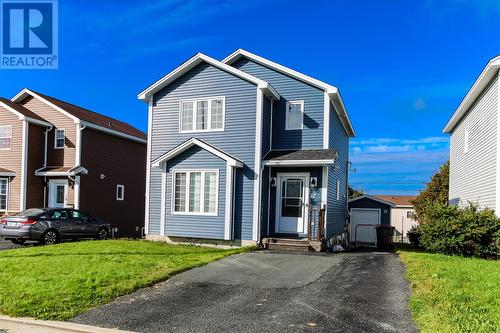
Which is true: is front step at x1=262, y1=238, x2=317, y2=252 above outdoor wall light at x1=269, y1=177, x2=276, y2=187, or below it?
below

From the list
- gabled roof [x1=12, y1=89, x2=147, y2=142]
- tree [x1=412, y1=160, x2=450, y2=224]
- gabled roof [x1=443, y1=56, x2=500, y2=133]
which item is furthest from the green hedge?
tree [x1=412, y1=160, x2=450, y2=224]

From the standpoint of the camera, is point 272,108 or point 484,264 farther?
point 272,108

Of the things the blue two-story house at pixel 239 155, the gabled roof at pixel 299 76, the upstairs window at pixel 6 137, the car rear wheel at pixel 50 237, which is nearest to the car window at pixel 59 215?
the car rear wheel at pixel 50 237

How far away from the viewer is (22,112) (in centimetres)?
2164

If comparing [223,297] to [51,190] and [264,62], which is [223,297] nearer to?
[264,62]

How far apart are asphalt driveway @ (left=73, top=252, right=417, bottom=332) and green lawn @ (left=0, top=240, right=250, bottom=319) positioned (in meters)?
0.46

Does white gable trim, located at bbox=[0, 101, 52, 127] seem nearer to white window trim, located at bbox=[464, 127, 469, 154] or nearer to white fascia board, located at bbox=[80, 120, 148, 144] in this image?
white fascia board, located at bbox=[80, 120, 148, 144]

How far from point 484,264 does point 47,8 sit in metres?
15.1

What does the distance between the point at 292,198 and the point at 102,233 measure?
847 centimetres

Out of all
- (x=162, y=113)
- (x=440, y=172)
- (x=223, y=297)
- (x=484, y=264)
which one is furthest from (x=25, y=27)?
(x=440, y=172)

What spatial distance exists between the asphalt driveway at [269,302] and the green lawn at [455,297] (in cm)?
25

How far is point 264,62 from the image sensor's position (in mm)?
16781

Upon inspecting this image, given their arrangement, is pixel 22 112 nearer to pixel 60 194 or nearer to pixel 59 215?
pixel 60 194

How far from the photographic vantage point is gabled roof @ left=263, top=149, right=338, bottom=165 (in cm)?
1444
